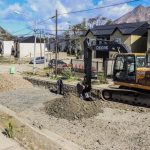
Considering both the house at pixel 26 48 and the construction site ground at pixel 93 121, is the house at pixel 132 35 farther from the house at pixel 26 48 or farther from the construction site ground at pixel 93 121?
the construction site ground at pixel 93 121

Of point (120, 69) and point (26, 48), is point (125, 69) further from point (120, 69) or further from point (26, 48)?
point (26, 48)

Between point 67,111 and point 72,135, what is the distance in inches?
147

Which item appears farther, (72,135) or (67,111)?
(67,111)

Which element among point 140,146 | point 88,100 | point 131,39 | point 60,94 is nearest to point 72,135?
point 140,146

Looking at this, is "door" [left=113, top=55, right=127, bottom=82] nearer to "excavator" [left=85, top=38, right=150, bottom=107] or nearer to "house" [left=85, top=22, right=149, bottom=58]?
"excavator" [left=85, top=38, right=150, bottom=107]

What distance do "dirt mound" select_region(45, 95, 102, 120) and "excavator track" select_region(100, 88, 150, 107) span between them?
193 cm

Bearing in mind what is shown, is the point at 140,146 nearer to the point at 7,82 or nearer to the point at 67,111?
the point at 67,111

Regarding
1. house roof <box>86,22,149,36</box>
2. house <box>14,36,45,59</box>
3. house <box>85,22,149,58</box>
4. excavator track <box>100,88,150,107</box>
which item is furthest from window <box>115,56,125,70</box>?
house <box>14,36,45,59</box>

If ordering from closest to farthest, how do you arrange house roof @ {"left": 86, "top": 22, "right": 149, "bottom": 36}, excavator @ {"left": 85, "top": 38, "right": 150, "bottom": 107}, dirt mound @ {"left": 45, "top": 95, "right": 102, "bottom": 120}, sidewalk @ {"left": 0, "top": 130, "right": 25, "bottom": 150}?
sidewalk @ {"left": 0, "top": 130, "right": 25, "bottom": 150}, dirt mound @ {"left": 45, "top": 95, "right": 102, "bottom": 120}, excavator @ {"left": 85, "top": 38, "right": 150, "bottom": 107}, house roof @ {"left": 86, "top": 22, "right": 149, "bottom": 36}

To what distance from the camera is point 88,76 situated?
21344 millimetres

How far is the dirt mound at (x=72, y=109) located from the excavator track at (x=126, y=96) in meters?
1.93

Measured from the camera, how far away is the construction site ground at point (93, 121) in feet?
43.5

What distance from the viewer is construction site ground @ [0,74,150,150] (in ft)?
43.5

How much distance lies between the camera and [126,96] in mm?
20734
